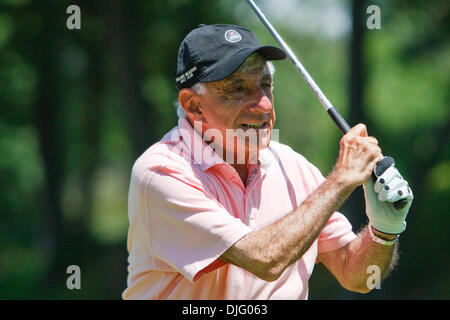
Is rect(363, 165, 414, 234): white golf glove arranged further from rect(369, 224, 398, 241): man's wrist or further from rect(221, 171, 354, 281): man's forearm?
rect(221, 171, 354, 281): man's forearm

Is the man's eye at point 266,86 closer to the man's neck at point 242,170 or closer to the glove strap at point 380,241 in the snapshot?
the man's neck at point 242,170

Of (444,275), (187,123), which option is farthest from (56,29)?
(187,123)

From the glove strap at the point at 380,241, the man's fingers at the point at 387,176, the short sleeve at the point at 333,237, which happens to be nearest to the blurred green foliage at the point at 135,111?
the short sleeve at the point at 333,237

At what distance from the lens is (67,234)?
16516 millimetres

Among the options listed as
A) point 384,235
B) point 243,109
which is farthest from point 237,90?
point 384,235

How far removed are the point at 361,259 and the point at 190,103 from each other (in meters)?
1.16

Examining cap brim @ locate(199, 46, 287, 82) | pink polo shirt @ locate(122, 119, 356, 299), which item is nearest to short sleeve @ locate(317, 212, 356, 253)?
pink polo shirt @ locate(122, 119, 356, 299)

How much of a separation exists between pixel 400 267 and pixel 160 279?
7.92 meters

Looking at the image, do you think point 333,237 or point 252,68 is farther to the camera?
point 333,237

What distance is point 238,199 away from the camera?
125 inches

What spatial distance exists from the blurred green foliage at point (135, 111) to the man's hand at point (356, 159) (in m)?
5.60

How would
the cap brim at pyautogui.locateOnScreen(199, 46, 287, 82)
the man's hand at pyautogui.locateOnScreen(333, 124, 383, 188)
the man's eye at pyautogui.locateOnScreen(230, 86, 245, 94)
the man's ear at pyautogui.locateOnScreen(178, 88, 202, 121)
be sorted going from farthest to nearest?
the man's ear at pyautogui.locateOnScreen(178, 88, 202, 121), the man's eye at pyautogui.locateOnScreen(230, 86, 245, 94), the cap brim at pyautogui.locateOnScreen(199, 46, 287, 82), the man's hand at pyautogui.locateOnScreen(333, 124, 383, 188)

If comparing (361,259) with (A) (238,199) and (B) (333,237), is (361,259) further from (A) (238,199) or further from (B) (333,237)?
(A) (238,199)

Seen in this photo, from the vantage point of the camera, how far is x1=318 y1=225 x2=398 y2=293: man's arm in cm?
327
